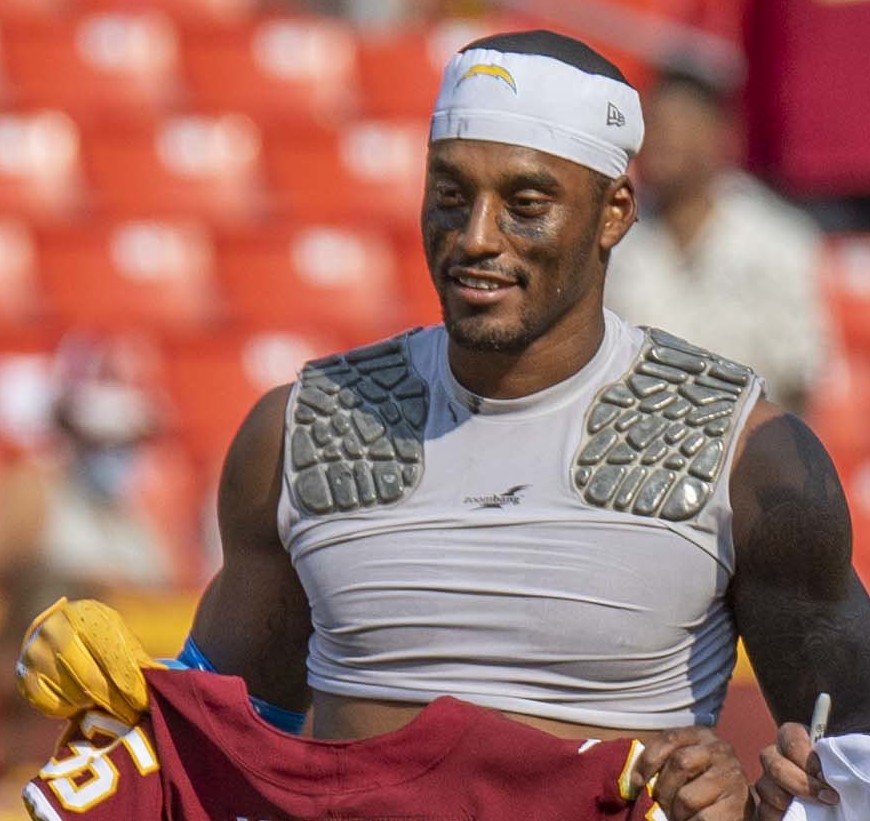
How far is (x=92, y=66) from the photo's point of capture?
8.27m

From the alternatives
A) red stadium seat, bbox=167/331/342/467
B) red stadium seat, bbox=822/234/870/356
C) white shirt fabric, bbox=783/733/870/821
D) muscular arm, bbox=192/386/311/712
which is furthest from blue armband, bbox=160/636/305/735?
red stadium seat, bbox=822/234/870/356

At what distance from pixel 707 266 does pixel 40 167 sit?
12.4ft

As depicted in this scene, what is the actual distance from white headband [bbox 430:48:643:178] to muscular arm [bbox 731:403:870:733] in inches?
16.6

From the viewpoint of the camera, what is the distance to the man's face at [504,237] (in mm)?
2578

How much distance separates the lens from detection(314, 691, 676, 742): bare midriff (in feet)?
8.27

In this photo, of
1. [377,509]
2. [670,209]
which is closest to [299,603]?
[377,509]

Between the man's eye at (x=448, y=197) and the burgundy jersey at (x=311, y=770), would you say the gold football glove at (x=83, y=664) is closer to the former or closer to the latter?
the burgundy jersey at (x=311, y=770)

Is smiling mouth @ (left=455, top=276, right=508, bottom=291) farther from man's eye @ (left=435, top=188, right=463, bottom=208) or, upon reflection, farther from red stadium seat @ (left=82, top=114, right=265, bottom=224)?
red stadium seat @ (left=82, top=114, right=265, bottom=224)

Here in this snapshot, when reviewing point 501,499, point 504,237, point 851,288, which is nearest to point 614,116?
point 504,237

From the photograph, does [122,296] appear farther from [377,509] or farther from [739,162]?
[377,509]

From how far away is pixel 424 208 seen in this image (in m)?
2.68

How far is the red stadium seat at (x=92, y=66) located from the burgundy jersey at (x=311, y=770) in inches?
230

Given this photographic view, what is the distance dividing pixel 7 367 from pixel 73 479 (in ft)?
3.77

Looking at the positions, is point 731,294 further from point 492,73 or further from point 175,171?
point 175,171
